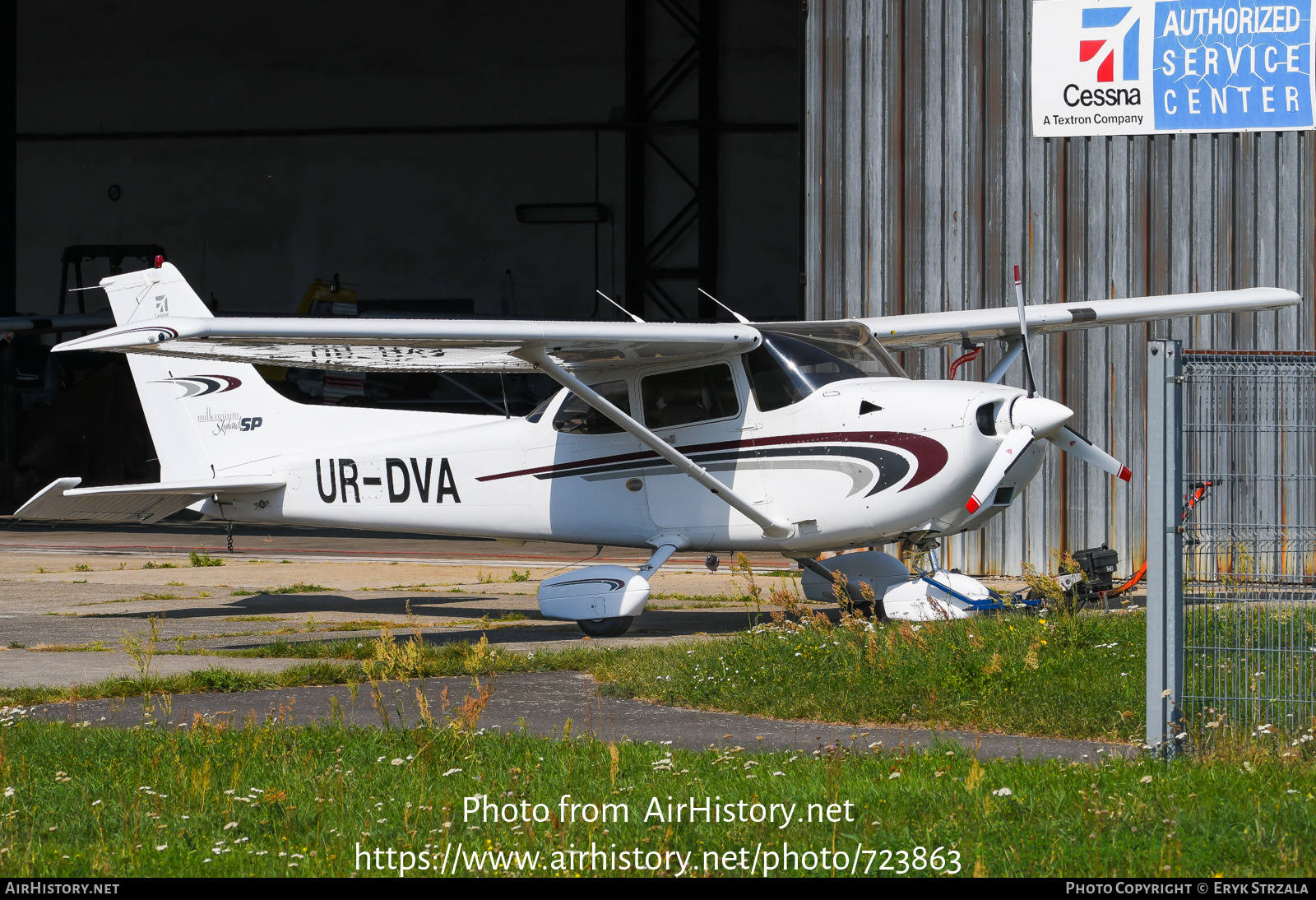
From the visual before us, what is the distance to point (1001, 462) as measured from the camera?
9656 millimetres

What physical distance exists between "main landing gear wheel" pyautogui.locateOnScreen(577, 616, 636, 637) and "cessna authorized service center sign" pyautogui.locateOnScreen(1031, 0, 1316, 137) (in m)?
7.46

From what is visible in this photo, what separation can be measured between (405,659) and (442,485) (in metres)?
4.82

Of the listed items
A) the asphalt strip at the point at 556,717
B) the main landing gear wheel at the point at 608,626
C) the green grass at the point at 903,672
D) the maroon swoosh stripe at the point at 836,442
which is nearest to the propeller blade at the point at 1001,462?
the maroon swoosh stripe at the point at 836,442

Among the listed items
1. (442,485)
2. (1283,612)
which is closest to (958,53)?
(442,485)

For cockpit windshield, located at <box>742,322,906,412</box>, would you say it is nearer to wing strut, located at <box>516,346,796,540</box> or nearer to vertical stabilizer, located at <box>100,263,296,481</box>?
wing strut, located at <box>516,346,796,540</box>

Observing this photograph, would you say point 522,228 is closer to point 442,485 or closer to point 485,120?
point 485,120

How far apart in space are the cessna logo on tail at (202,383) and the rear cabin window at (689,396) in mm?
4356

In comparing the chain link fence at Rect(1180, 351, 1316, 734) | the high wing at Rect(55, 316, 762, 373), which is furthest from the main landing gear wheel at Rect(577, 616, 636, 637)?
the chain link fence at Rect(1180, 351, 1316, 734)

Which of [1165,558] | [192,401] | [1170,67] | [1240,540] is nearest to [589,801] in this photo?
[1165,558]

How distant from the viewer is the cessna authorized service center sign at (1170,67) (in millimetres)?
13914

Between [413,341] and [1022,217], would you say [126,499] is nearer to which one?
[413,341]

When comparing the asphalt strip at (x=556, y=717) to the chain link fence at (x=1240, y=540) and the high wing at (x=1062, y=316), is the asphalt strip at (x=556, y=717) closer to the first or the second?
the chain link fence at (x=1240, y=540)

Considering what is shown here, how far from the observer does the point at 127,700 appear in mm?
7523

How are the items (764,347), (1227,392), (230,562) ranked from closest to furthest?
(1227,392)
(764,347)
(230,562)
